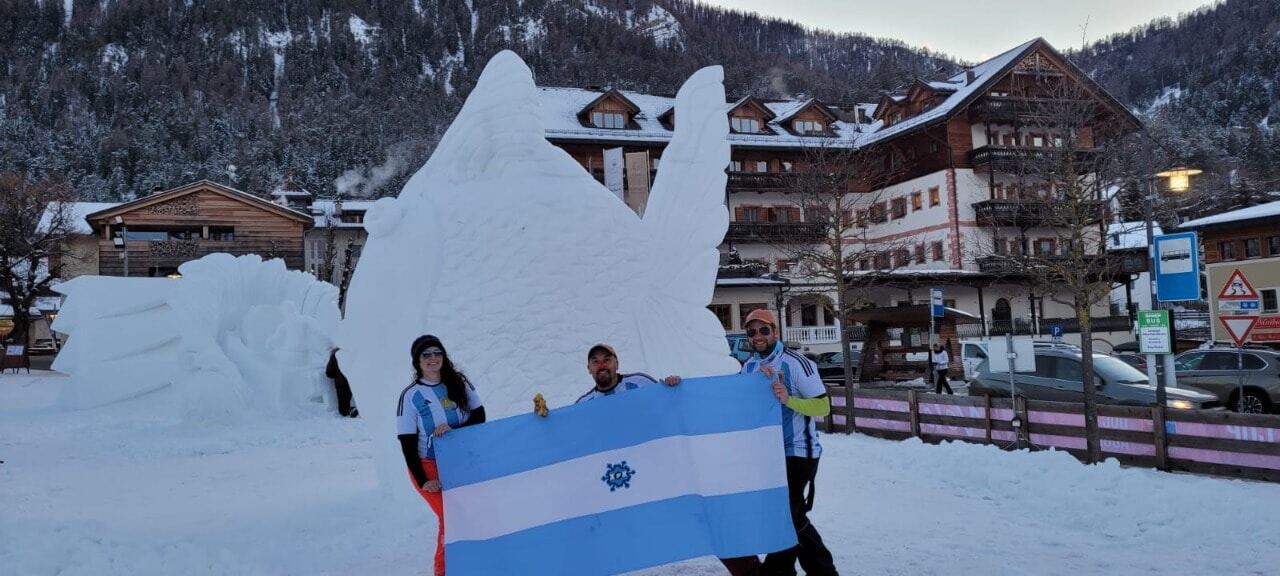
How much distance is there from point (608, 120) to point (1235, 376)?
2674 cm

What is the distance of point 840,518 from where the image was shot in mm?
6797

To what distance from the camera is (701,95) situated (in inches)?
266

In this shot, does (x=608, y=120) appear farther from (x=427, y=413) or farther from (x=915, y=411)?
(x=427, y=413)

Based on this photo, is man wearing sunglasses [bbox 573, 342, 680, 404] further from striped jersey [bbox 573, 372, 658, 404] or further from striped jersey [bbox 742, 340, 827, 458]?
striped jersey [bbox 742, 340, 827, 458]

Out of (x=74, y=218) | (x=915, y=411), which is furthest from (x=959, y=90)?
(x=74, y=218)

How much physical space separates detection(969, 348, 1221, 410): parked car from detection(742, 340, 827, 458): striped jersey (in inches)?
339

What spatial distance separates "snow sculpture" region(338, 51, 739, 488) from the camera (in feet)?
20.1

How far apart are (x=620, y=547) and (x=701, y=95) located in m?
3.56

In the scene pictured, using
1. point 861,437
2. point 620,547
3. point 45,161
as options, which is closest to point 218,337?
point 861,437

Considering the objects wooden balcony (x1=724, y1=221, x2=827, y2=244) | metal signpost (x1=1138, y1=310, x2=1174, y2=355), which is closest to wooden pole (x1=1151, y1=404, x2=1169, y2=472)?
metal signpost (x1=1138, y1=310, x2=1174, y2=355)

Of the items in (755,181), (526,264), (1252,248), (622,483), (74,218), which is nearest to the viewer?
(622,483)

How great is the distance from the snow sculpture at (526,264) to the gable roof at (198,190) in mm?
34264

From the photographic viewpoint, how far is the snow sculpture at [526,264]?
6.12 metres

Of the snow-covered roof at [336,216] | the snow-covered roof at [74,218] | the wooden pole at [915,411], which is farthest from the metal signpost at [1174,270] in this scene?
the snow-covered roof at [74,218]
